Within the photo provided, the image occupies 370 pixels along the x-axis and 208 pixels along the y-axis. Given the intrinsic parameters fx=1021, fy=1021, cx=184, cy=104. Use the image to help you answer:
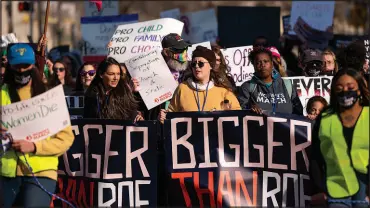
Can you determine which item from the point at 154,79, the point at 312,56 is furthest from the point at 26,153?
the point at 312,56

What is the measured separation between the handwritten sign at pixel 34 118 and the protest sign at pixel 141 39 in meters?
Answer: 4.71

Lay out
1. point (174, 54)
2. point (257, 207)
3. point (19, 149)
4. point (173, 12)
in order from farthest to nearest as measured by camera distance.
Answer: point (173, 12), point (174, 54), point (257, 207), point (19, 149)

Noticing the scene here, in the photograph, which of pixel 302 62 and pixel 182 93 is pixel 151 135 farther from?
pixel 302 62

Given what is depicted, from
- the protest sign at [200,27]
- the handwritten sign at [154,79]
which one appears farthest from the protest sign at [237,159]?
the protest sign at [200,27]

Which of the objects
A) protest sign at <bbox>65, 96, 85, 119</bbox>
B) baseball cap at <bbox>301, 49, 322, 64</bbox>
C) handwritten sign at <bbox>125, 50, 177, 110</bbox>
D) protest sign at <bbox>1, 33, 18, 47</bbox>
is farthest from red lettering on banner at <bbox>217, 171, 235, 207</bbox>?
protest sign at <bbox>1, 33, 18, 47</bbox>

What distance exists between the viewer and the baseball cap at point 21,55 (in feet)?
24.3

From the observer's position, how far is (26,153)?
733cm

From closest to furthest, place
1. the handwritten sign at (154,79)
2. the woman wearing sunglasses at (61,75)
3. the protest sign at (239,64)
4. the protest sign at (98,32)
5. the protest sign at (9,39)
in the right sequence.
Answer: the handwritten sign at (154,79) < the protest sign at (239,64) < the woman wearing sunglasses at (61,75) < the protest sign at (9,39) < the protest sign at (98,32)

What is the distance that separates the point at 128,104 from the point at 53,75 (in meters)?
3.82

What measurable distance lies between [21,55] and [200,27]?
36.3 ft

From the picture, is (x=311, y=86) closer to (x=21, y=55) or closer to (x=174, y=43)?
(x=174, y=43)

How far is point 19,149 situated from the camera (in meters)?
7.28

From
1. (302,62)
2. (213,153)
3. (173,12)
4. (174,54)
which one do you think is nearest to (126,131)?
(213,153)

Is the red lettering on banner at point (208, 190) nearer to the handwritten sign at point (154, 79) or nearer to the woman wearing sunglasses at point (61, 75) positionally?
the handwritten sign at point (154, 79)
